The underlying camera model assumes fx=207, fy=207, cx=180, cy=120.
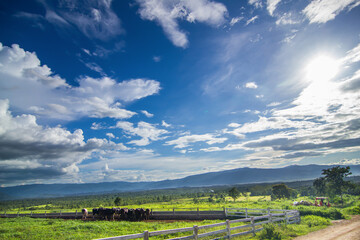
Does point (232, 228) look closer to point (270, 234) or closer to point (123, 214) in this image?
point (270, 234)

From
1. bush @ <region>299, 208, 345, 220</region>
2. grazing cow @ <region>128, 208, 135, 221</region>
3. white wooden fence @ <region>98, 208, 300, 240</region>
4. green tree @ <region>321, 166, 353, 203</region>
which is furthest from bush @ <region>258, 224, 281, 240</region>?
green tree @ <region>321, 166, 353, 203</region>

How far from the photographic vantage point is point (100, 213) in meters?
35.2

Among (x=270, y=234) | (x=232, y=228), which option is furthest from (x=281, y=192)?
(x=232, y=228)

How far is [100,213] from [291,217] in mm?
29214

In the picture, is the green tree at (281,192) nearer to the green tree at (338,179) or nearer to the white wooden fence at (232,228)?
the green tree at (338,179)

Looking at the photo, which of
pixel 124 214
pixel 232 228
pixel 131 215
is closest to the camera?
pixel 232 228

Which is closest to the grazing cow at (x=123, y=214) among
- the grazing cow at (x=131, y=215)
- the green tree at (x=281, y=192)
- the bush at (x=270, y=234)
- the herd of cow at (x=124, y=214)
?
the herd of cow at (x=124, y=214)

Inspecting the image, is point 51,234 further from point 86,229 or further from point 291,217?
point 291,217

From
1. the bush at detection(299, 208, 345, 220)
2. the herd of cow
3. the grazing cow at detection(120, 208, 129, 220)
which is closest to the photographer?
the bush at detection(299, 208, 345, 220)

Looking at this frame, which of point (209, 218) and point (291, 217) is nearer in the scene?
point (291, 217)

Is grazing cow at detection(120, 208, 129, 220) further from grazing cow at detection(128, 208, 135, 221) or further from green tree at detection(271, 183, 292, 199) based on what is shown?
green tree at detection(271, 183, 292, 199)

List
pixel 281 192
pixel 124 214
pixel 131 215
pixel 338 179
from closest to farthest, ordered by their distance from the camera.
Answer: pixel 131 215, pixel 124 214, pixel 338 179, pixel 281 192

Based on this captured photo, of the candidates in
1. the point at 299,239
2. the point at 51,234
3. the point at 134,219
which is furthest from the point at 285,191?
the point at 51,234

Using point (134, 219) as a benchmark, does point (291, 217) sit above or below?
above
